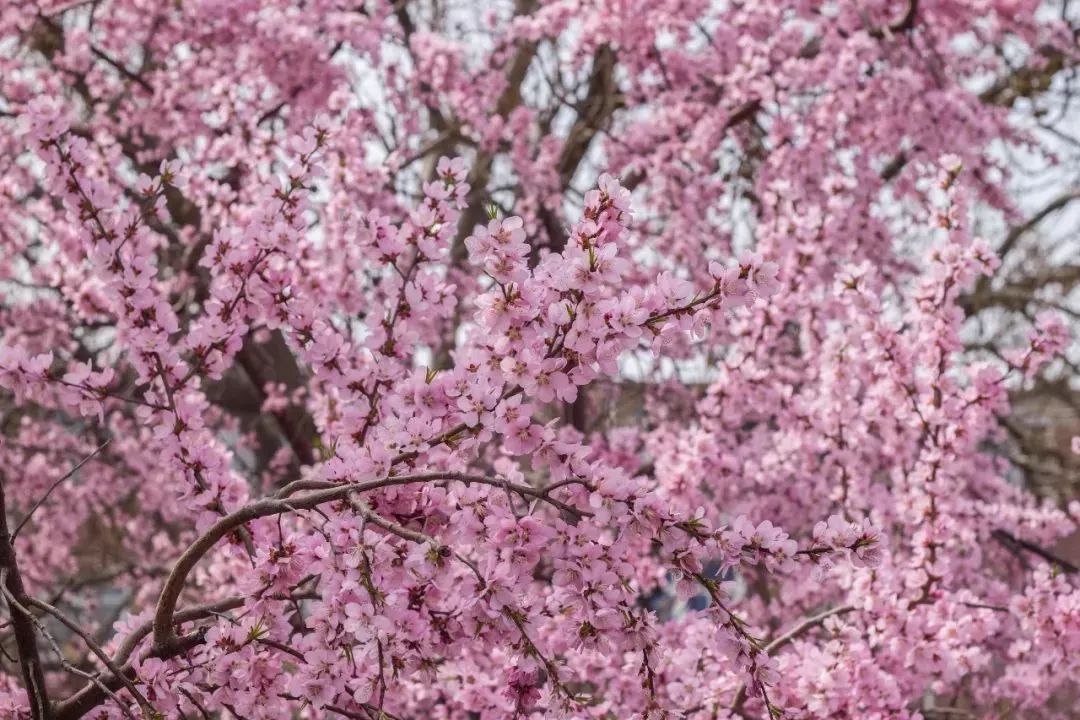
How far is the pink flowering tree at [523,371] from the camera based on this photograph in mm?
2127

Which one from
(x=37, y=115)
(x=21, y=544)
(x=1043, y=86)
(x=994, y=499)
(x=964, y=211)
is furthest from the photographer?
(x=21, y=544)

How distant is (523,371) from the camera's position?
2105mm

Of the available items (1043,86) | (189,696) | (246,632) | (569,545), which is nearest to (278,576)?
(246,632)

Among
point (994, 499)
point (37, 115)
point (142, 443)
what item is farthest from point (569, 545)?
point (142, 443)

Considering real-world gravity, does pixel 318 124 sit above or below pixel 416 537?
above

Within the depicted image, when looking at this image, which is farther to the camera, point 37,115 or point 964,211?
point 964,211

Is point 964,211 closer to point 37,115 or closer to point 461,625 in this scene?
point 461,625

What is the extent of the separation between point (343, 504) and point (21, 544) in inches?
319

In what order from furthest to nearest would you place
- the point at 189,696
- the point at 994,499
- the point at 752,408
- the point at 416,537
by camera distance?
the point at 994,499 → the point at 752,408 → the point at 189,696 → the point at 416,537

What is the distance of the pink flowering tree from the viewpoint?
2.13 m

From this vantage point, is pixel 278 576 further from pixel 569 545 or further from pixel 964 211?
pixel 964 211

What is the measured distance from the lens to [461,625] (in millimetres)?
2160

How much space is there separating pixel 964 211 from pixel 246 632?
3374 millimetres

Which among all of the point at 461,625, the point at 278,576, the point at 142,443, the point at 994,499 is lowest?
the point at 461,625
